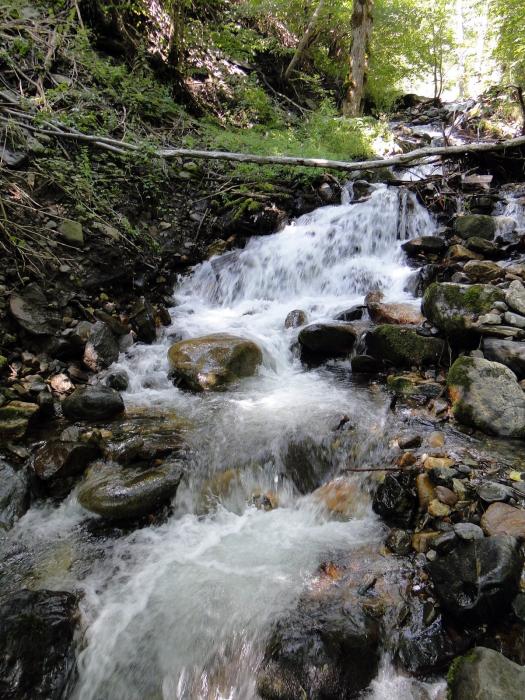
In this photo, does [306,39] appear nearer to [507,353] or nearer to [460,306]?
[460,306]

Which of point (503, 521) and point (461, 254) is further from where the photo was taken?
point (461, 254)

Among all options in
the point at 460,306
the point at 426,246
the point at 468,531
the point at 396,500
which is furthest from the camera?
the point at 426,246

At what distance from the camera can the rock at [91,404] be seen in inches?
165

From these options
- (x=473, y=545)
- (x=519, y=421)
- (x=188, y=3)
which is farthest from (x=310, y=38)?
(x=473, y=545)

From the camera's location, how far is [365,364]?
4.91 metres

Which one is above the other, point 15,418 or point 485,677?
point 15,418

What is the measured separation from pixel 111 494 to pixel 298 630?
1.73 meters

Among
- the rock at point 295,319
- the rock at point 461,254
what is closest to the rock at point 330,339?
the rock at point 295,319

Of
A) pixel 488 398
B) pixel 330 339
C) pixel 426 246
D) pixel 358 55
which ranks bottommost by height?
pixel 488 398

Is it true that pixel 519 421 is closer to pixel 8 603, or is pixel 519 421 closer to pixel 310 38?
pixel 8 603

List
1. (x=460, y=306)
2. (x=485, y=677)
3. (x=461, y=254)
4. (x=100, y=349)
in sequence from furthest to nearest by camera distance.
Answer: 1. (x=461, y=254)
2. (x=100, y=349)
3. (x=460, y=306)
4. (x=485, y=677)

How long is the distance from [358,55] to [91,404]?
12570 millimetres

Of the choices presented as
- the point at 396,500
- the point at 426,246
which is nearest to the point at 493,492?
the point at 396,500

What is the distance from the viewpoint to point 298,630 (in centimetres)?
220
